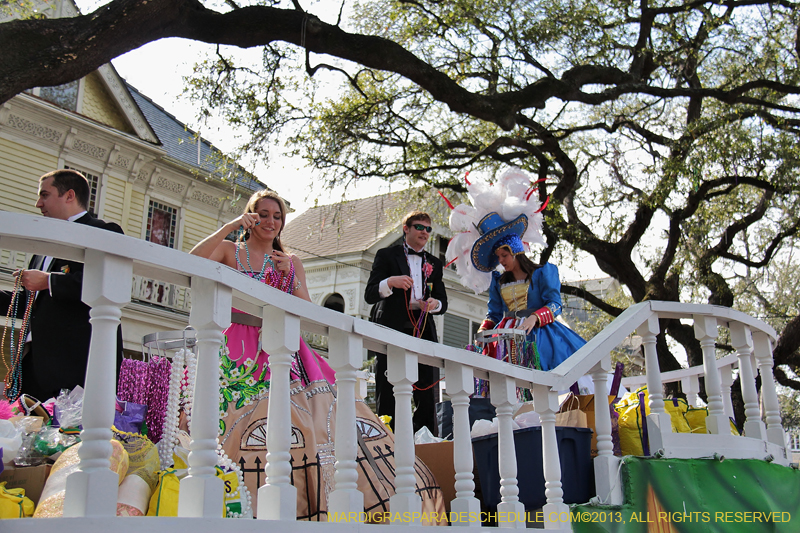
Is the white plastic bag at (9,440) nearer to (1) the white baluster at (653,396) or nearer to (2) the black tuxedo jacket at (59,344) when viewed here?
(2) the black tuxedo jacket at (59,344)

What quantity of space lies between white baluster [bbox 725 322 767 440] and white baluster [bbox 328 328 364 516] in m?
3.42

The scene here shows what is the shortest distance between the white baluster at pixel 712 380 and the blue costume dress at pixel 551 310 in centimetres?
89

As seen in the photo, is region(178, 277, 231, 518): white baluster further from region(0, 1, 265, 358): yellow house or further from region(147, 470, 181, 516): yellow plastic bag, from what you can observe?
region(0, 1, 265, 358): yellow house

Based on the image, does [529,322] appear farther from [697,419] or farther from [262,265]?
[262,265]

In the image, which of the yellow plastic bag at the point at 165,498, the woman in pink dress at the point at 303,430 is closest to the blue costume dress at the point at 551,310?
the woman in pink dress at the point at 303,430

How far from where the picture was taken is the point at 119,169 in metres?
17.1

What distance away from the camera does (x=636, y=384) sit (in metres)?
7.49

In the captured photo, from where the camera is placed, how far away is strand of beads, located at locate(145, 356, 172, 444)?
3.34m

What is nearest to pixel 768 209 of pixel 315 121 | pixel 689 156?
pixel 689 156

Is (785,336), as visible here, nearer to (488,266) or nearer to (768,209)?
(768,209)

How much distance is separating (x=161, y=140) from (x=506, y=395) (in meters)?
17.3

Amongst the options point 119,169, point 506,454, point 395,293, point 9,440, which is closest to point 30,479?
point 9,440

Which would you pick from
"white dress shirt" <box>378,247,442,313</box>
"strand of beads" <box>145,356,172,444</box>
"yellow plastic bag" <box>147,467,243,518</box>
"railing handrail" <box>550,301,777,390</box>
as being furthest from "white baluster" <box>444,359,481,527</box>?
"white dress shirt" <box>378,247,442,313</box>

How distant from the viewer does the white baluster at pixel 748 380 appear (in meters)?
5.15
